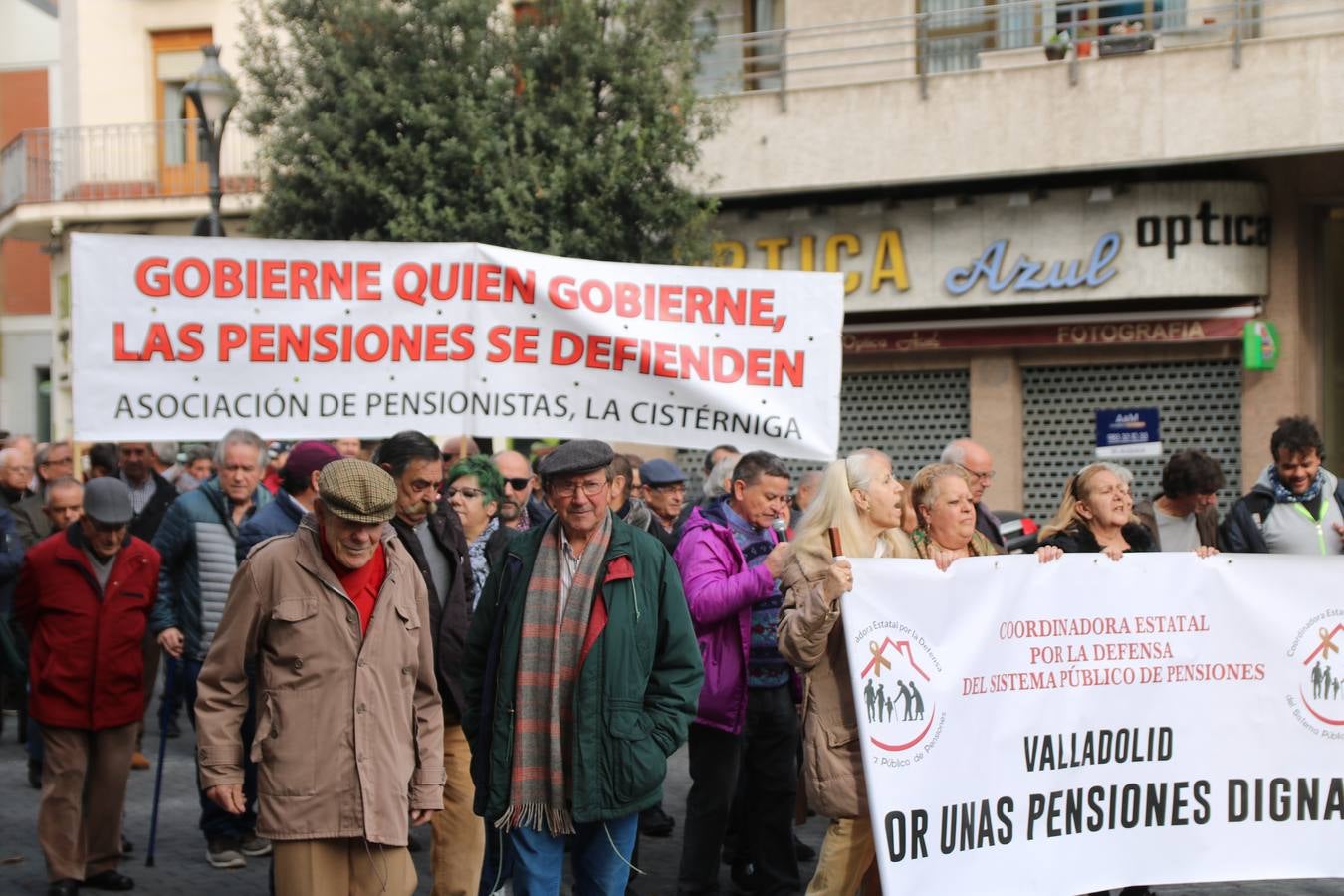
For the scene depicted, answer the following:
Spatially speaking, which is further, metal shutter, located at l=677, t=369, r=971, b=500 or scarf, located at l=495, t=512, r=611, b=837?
metal shutter, located at l=677, t=369, r=971, b=500

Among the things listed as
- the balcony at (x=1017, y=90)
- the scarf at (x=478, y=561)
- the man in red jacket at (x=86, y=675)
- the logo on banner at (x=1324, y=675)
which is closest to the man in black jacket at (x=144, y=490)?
the man in red jacket at (x=86, y=675)

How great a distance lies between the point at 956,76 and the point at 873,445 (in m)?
4.31

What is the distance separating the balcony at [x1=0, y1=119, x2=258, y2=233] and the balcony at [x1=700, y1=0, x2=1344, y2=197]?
394 inches

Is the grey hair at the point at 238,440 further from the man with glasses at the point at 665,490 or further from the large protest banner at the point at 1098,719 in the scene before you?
the large protest banner at the point at 1098,719

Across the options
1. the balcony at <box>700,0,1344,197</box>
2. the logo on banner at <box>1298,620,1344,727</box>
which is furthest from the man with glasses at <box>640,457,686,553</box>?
the balcony at <box>700,0,1344,197</box>

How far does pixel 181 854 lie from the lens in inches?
316

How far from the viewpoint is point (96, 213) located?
26.2m

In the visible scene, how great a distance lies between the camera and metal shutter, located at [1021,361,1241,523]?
17.5 meters

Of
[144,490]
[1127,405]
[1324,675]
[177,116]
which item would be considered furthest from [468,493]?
[177,116]

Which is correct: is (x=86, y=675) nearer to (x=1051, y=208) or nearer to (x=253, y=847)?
(x=253, y=847)

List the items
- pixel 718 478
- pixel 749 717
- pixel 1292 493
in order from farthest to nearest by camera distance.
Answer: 1. pixel 718 478
2. pixel 1292 493
3. pixel 749 717

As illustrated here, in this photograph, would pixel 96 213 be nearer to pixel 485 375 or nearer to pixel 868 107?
pixel 868 107

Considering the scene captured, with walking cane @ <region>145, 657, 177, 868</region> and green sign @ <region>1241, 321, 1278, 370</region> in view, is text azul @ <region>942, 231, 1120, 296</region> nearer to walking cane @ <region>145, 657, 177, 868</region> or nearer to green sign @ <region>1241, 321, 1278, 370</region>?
green sign @ <region>1241, 321, 1278, 370</region>

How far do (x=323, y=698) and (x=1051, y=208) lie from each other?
560 inches
